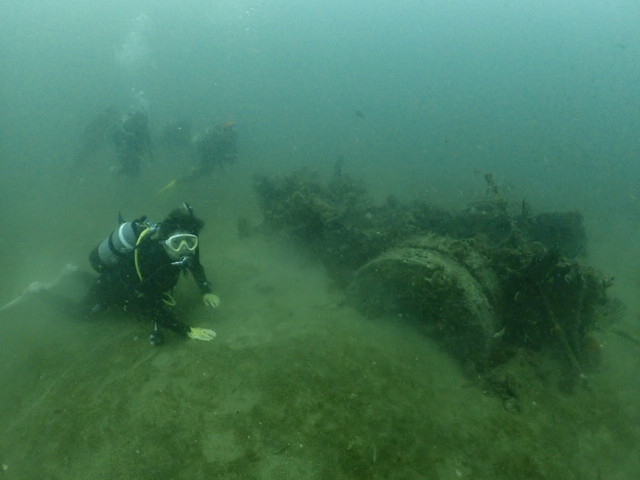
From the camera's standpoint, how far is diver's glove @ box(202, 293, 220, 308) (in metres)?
6.12

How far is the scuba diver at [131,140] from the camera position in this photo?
43.4 feet

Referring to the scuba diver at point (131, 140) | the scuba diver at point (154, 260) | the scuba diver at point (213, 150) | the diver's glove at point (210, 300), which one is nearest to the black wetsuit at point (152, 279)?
the scuba diver at point (154, 260)

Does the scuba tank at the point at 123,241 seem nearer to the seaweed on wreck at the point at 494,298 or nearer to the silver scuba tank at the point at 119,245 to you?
the silver scuba tank at the point at 119,245

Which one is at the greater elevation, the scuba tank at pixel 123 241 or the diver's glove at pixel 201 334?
the scuba tank at pixel 123 241

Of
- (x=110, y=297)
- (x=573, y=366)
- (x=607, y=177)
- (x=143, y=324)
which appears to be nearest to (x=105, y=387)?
(x=143, y=324)

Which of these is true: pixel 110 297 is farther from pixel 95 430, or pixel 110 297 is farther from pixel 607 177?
pixel 607 177

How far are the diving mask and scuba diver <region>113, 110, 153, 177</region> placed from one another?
10.3m

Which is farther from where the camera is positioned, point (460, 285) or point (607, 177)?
point (607, 177)

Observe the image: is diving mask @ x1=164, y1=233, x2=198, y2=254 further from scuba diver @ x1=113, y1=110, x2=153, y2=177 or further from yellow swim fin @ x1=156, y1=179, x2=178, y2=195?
scuba diver @ x1=113, y1=110, x2=153, y2=177

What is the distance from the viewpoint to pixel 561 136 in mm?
35375

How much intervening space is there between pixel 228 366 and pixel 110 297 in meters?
2.69

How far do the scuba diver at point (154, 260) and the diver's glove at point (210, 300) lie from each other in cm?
66

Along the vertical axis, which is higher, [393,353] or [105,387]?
[393,353]

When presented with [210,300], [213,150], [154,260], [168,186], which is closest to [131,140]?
[168,186]
